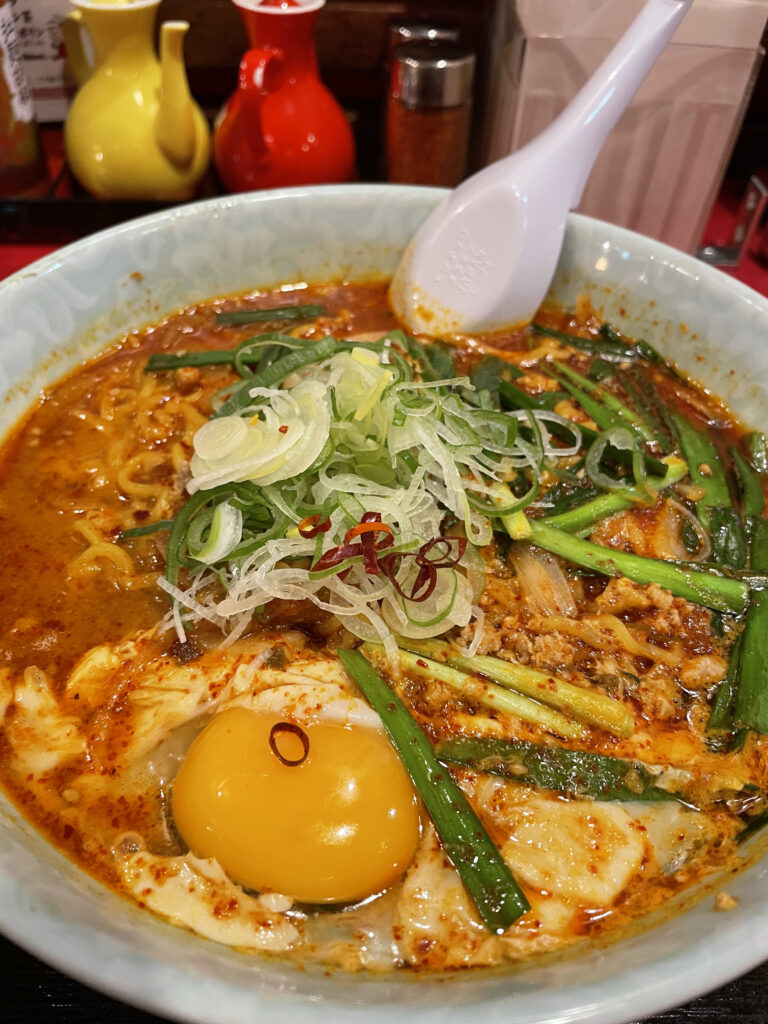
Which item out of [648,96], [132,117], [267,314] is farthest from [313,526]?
[648,96]

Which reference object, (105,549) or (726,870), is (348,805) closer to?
(726,870)

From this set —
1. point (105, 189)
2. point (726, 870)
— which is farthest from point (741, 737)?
point (105, 189)

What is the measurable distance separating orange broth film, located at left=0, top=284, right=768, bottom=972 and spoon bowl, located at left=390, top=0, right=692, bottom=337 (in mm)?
338

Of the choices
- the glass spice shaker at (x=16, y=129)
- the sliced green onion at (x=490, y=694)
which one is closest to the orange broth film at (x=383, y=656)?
the sliced green onion at (x=490, y=694)

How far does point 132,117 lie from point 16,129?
1.52 feet

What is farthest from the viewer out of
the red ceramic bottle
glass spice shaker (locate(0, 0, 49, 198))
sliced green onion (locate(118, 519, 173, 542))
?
glass spice shaker (locate(0, 0, 49, 198))

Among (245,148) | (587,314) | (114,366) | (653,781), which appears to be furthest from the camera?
(245,148)

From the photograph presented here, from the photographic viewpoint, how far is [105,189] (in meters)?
2.53

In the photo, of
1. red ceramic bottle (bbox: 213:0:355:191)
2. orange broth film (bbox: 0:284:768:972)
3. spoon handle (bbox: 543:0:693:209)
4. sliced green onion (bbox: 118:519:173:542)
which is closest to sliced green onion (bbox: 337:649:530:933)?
orange broth film (bbox: 0:284:768:972)

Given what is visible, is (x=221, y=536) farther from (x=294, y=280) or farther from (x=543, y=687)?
(x=294, y=280)

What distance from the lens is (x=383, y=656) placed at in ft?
4.64

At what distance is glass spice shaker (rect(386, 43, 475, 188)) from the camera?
2.37m

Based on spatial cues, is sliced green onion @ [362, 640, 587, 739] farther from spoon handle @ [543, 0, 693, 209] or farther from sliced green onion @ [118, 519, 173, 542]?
spoon handle @ [543, 0, 693, 209]

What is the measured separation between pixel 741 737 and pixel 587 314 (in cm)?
139
